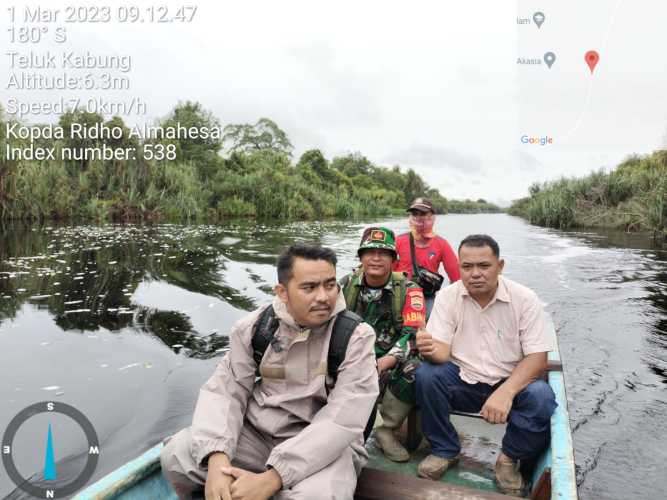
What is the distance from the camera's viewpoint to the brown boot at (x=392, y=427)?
2.89 meters

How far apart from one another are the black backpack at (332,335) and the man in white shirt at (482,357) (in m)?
0.78

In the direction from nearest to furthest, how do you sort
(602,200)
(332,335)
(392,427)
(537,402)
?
(332,335) → (537,402) → (392,427) → (602,200)

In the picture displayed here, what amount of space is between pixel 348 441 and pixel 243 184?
28.7m

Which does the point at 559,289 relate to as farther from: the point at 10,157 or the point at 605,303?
the point at 10,157

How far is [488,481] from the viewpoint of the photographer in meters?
2.65

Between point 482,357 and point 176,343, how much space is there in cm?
395

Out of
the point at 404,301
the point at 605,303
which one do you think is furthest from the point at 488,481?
the point at 605,303

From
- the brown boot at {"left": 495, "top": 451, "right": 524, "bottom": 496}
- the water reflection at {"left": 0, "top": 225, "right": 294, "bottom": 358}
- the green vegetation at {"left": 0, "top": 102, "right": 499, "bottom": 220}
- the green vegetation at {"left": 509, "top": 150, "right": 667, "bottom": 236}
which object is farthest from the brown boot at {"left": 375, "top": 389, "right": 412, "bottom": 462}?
the green vegetation at {"left": 0, "top": 102, "right": 499, "bottom": 220}

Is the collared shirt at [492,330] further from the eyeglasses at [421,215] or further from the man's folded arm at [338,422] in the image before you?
the eyeglasses at [421,215]

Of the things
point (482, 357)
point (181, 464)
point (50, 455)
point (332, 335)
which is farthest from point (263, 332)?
point (50, 455)

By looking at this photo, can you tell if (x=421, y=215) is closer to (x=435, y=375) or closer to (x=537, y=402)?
(x=435, y=375)

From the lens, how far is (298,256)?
2.10m

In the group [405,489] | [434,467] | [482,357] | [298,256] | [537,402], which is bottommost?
[434,467]

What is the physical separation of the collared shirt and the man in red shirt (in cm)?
Answer: 156
